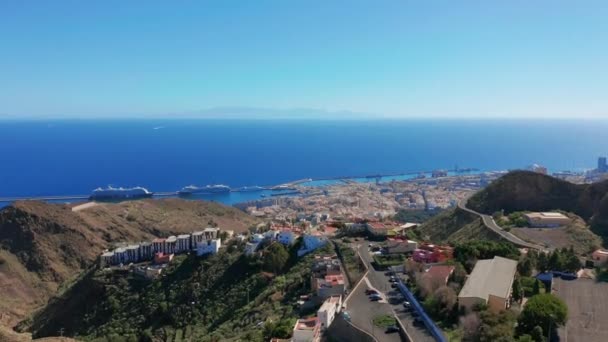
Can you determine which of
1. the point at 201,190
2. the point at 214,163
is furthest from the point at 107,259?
the point at 214,163

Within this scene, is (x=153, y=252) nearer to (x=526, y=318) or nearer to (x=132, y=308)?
(x=132, y=308)

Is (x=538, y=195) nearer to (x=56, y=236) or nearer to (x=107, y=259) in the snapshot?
(x=107, y=259)

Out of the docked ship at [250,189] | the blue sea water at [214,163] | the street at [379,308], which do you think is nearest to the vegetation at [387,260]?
the street at [379,308]

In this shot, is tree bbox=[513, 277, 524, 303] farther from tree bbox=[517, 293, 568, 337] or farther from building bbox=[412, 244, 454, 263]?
building bbox=[412, 244, 454, 263]

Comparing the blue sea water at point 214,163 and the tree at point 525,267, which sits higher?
the tree at point 525,267

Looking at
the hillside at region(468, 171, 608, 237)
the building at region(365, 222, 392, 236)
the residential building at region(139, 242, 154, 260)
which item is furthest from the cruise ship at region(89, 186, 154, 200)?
the building at region(365, 222, 392, 236)

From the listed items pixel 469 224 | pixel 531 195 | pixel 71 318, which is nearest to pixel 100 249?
pixel 71 318

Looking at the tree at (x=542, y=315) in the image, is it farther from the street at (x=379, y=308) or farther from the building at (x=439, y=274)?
the building at (x=439, y=274)
